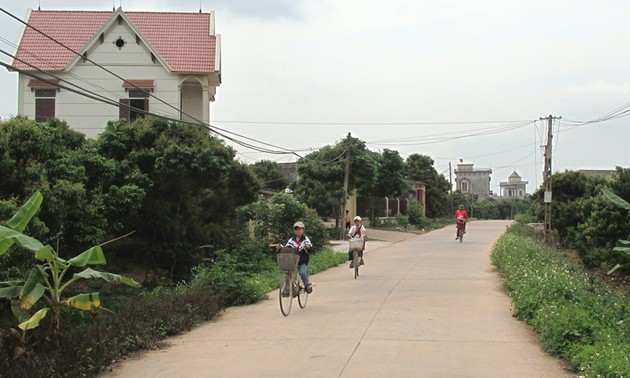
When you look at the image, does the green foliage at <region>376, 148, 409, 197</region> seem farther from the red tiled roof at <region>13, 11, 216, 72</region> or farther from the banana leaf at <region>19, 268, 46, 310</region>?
the banana leaf at <region>19, 268, 46, 310</region>

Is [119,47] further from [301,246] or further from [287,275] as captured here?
[287,275]

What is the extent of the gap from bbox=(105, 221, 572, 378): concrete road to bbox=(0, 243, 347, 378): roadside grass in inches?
10.0

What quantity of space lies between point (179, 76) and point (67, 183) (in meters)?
13.0

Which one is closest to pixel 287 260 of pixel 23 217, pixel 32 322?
pixel 23 217

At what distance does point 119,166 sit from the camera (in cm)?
1510

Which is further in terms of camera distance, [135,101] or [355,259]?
[135,101]

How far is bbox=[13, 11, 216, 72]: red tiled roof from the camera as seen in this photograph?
939 inches

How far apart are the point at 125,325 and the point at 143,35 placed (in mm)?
17307

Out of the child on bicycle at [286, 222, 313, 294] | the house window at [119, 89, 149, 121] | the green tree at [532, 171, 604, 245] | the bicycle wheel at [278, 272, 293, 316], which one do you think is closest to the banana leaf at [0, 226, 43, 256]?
the bicycle wheel at [278, 272, 293, 316]

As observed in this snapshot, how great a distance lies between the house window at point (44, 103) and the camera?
23281 mm

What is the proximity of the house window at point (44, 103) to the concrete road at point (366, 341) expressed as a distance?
1374 centimetres

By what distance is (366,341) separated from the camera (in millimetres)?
8688

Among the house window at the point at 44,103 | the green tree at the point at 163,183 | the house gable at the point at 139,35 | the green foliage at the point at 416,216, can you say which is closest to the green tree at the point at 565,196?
the green foliage at the point at 416,216

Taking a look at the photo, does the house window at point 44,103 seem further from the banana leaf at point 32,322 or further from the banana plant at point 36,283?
the banana leaf at point 32,322
